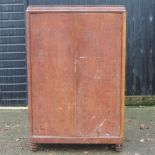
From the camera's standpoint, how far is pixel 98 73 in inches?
237

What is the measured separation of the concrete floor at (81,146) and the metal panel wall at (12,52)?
1.06 ft

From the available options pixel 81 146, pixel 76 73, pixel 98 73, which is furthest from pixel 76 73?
pixel 81 146

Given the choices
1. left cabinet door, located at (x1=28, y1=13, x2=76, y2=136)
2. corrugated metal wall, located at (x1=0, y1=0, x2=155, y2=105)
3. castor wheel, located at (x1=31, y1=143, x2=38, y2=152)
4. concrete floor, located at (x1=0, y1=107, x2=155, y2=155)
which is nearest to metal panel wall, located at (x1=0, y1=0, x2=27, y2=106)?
corrugated metal wall, located at (x1=0, y1=0, x2=155, y2=105)

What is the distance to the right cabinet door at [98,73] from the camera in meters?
5.92

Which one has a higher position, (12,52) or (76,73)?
(12,52)

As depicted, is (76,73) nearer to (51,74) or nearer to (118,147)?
(51,74)

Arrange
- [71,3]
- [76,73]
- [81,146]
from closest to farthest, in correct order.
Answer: [76,73], [81,146], [71,3]

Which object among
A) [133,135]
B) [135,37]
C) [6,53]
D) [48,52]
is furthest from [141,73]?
[48,52]

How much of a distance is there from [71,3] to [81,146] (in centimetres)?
261

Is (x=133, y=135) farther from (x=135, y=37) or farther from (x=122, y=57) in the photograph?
(x=135, y=37)

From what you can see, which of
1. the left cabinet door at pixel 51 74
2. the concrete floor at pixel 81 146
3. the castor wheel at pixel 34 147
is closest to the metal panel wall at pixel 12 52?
the concrete floor at pixel 81 146

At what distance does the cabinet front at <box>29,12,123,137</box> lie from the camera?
5926 millimetres

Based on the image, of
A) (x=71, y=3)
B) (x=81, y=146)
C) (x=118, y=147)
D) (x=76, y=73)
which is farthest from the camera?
(x=71, y=3)

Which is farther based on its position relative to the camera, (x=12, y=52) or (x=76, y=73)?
(x=12, y=52)
